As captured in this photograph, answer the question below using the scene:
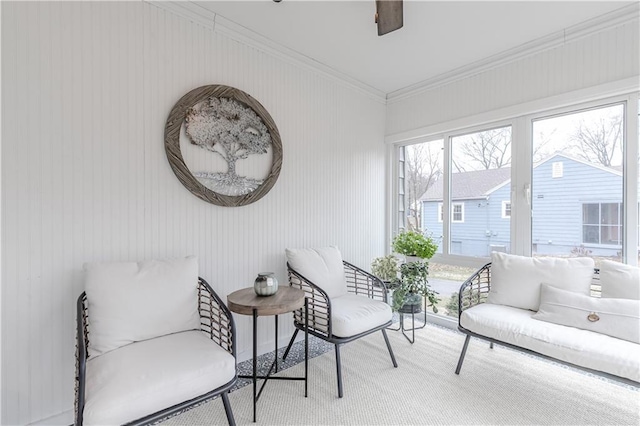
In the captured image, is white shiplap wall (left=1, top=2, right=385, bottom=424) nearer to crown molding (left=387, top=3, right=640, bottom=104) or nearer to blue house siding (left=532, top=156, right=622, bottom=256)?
crown molding (left=387, top=3, right=640, bottom=104)

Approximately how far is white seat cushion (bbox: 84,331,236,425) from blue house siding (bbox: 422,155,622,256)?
2599 mm

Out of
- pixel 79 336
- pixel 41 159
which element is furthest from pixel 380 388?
pixel 41 159

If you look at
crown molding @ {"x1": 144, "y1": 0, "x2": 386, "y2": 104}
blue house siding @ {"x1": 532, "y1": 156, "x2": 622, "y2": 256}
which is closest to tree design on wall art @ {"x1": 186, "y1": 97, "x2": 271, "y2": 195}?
crown molding @ {"x1": 144, "y1": 0, "x2": 386, "y2": 104}

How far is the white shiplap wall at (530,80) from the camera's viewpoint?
2.25 m

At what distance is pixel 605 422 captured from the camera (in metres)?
1.78

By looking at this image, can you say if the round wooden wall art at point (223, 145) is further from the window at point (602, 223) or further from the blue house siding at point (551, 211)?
the window at point (602, 223)

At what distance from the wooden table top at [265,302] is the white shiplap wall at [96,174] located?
49 centimetres

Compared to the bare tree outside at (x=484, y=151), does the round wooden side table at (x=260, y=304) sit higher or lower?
lower

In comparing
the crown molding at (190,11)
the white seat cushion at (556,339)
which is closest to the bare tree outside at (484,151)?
the white seat cushion at (556,339)

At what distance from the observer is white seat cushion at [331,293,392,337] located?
81.1 inches

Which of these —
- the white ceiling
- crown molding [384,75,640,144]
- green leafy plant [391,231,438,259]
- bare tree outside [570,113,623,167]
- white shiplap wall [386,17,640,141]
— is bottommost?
green leafy plant [391,231,438,259]

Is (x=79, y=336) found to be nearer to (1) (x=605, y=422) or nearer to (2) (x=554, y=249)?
(1) (x=605, y=422)

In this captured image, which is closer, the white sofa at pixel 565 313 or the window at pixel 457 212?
the white sofa at pixel 565 313

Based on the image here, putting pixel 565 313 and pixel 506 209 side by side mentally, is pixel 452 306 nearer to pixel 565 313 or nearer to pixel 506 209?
pixel 506 209
